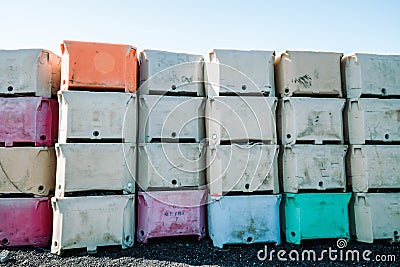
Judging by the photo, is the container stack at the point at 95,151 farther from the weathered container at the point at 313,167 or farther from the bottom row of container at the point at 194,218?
the weathered container at the point at 313,167

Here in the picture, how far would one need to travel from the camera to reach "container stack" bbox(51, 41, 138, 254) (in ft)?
11.1

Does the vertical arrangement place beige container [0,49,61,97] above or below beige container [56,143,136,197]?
above

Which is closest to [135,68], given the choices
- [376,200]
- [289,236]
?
[289,236]

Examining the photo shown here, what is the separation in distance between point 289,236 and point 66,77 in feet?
10.3

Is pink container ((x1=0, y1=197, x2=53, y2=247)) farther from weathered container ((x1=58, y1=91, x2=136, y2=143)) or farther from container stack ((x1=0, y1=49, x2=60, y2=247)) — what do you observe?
weathered container ((x1=58, y1=91, x2=136, y2=143))

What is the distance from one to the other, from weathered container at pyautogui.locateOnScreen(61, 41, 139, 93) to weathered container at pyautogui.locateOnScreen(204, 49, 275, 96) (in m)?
0.99

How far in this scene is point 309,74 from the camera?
3.89 m

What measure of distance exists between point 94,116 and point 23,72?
1031 millimetres

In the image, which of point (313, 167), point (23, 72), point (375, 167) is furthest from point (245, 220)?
point (23, 72)

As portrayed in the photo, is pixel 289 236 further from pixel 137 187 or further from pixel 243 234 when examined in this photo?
pixel 137 187

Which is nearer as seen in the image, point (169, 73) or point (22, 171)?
point (22, 171)

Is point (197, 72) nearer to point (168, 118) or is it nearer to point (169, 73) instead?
point (169, 73)

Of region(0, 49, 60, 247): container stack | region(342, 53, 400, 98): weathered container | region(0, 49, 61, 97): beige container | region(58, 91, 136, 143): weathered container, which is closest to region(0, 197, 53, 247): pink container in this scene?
region(0, 49, 60, 247): container stack

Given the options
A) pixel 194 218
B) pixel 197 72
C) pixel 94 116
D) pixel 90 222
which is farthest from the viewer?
pixel 197 72
